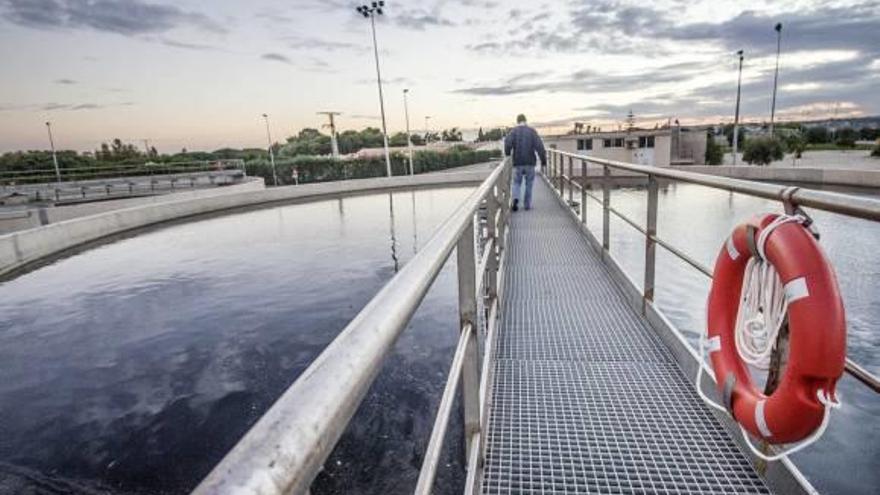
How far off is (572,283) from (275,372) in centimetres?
334

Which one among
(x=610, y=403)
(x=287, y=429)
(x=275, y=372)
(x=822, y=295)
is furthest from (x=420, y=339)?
(x=287, y=429)

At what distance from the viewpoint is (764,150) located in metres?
32.5

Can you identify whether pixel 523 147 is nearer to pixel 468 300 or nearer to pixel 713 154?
pixel 468 300

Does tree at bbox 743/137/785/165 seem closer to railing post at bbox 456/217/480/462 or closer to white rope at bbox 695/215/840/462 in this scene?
white rope at bbox 695/215/840/462

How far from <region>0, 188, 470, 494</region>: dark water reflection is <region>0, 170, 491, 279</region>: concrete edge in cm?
106

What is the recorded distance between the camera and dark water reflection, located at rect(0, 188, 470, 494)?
3961 millimetres

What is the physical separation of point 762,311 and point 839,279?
25.2 feet

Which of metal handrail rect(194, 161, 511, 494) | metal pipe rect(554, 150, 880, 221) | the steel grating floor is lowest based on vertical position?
the steel grating floor

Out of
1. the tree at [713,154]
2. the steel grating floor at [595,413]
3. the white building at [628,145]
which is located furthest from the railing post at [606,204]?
the tree at [713,154]

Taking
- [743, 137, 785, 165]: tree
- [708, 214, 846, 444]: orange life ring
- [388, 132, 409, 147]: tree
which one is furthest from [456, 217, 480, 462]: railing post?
[388, 132, 409, 147]: tree

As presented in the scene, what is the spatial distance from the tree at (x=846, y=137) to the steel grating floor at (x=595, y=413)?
65.1 m

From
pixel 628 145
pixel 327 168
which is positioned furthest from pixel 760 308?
pixel 628 145

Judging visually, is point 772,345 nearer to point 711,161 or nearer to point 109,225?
point 109,225

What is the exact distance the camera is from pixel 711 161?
134 ft
